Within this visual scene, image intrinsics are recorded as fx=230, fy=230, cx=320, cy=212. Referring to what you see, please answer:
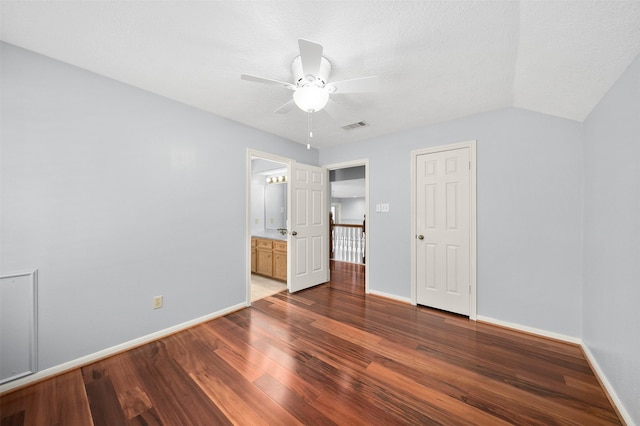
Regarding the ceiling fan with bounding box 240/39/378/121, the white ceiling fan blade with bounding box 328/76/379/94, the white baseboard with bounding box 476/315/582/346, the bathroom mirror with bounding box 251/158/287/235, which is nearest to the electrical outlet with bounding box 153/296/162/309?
the ceiling fan with bounding box 240/39/378/121

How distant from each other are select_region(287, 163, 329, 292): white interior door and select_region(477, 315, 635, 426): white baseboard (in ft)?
7.68

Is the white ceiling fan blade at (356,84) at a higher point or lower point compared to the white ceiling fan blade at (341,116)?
lower

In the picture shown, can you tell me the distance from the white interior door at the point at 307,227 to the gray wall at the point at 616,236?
→ 10.2 feet

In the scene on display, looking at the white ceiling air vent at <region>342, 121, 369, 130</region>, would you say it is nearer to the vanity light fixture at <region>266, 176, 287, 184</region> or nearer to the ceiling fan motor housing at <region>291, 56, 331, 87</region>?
the ceiling fan motor housing at <region>291, 56, 331, 87</region>

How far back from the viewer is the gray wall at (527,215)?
7.32ft

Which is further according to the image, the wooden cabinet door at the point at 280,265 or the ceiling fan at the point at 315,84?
the wooden cabinet door at the point at 280,265

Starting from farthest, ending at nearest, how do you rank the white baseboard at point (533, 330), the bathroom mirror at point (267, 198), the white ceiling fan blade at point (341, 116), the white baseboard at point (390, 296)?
the bathroom mirror at point (267, 198)
the white baseboard at point (390, 296)
the white ceiling fan blade at point (341, 116)
the white baseboard at point (533, 330)

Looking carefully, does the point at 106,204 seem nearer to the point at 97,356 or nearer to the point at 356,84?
the point at 97,356

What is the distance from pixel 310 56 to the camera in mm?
1403

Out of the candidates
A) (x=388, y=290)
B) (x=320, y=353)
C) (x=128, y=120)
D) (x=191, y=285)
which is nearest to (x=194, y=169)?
(x=128, y=120)

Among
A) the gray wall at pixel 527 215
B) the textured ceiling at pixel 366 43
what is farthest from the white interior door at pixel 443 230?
the textured ceiling at pixel 366 43

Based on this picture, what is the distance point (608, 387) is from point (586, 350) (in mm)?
582

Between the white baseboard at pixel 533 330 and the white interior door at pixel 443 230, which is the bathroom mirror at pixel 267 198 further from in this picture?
the white baseboard at pixel 533 330

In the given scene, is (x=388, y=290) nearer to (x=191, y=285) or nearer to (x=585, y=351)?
(x=585, y=351)
